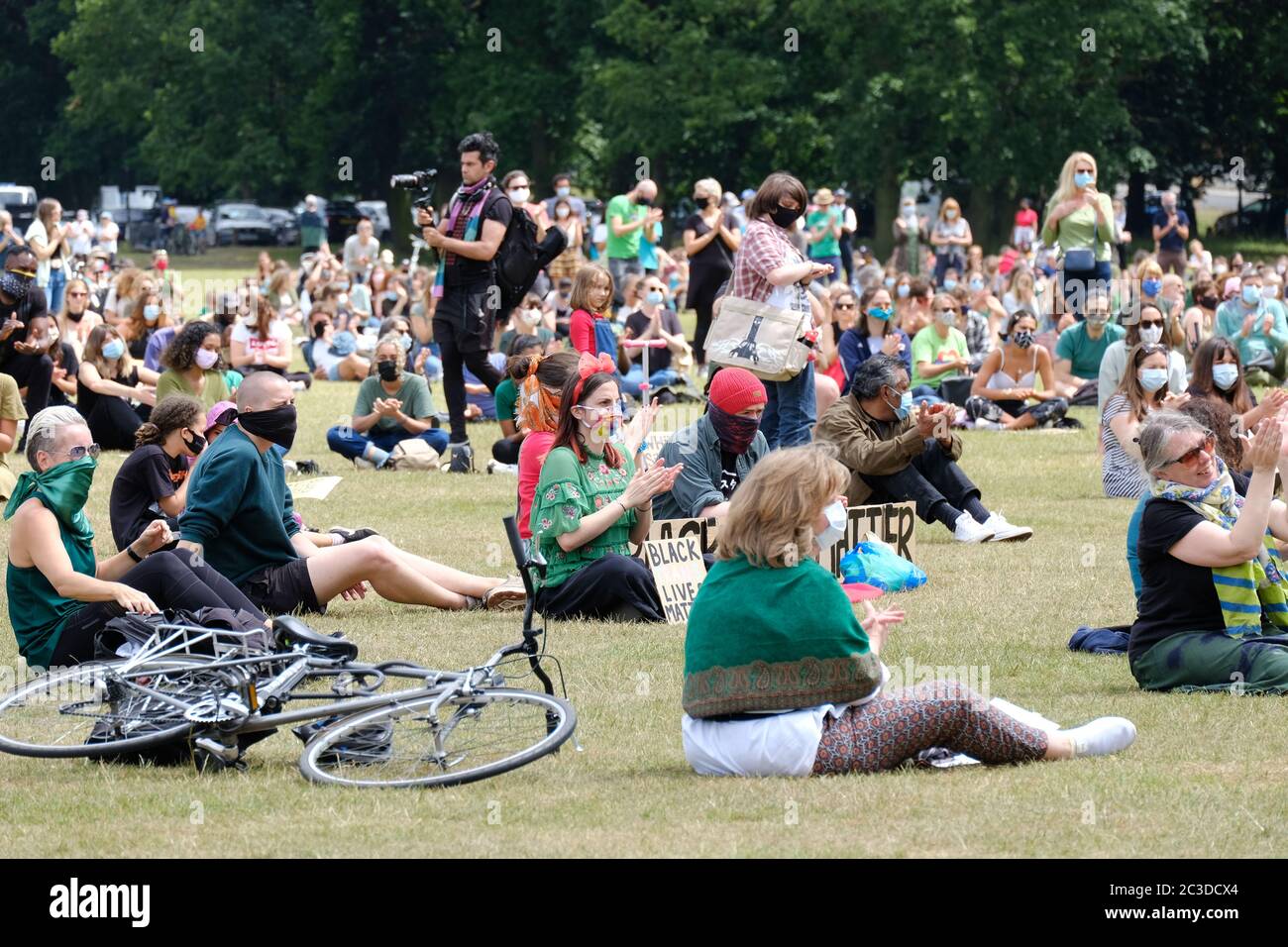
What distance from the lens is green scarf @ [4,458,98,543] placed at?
7.68 meters

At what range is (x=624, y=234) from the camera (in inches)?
961

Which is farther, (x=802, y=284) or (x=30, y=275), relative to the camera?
(x=30, y=275)

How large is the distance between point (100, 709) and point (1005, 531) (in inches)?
257

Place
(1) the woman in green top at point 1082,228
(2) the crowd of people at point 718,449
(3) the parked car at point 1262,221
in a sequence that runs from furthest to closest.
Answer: (3) the parked car at point 1262,221 → (1) the woman in green top at point 1082,228 → (2) the crowd of people at point 718,449

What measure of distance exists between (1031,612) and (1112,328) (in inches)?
376

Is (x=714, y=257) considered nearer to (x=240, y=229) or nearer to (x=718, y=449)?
(x=718, y=449)

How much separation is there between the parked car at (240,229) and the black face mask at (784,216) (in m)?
49.2

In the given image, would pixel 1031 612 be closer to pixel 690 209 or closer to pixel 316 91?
pixel 690 209

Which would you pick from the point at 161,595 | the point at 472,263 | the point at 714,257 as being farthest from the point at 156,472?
the point at 714,257

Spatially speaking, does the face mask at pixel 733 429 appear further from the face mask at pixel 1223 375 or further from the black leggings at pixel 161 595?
the face mask at pixel 1223 375

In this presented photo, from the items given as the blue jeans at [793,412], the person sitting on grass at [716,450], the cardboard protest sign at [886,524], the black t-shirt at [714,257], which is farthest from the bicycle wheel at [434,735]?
the black t-shirt at [714,257]

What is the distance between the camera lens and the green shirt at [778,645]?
651 cm

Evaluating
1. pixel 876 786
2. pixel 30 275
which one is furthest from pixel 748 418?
pixel 30 275
